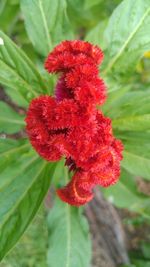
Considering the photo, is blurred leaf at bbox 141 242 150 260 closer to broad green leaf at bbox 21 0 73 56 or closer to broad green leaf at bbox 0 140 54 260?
broad green leaf at bbox 0 140 54 260

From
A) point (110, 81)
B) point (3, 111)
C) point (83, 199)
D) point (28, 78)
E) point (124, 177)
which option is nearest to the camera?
point (83, 199)

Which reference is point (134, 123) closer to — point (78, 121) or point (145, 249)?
point (78, 121)

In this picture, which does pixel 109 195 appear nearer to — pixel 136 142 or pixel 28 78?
pixel 136 142

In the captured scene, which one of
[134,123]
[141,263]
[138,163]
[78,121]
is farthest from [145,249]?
[78,121]

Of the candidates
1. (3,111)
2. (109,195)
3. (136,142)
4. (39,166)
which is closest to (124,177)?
(109,195)

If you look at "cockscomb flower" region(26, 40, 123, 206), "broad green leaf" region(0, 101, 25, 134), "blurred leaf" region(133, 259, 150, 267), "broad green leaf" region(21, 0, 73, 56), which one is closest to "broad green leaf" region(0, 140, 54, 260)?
"broad green leaf" region(0, 101, 25, 134)
